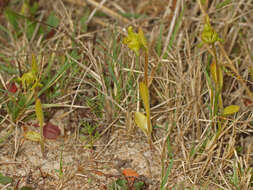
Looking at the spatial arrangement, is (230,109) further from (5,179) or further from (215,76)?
(5,179)

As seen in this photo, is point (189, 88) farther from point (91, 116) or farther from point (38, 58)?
point (38, 58)

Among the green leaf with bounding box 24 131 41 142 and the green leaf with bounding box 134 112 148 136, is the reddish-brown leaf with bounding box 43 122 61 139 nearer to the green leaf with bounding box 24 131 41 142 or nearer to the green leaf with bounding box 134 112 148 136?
→ the green leaf with bounding box 24 131 41 142

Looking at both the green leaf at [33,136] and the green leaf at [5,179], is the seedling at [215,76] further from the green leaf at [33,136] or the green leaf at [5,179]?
the green leaf at [5,179]

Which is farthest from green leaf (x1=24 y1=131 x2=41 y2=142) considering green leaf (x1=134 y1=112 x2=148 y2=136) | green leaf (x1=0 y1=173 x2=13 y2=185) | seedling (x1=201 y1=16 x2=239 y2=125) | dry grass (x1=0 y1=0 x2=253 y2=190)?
seedling (x1=201 y1=16 x2=239 y2=125)

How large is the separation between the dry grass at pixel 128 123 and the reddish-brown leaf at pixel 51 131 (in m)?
0.03

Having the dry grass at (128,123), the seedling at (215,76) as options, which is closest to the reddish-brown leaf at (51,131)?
the dry grass at (128,123)

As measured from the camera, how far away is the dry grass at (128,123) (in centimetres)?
158

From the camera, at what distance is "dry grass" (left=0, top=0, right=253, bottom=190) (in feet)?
5.20

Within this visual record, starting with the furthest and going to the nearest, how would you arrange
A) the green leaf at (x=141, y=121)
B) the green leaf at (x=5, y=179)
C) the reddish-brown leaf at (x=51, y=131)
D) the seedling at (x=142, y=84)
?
the reddish-brown leaf at (x=51, y=131) → the green leaf at (x=141, y=121) → the green leaf at (x=5, y=179) → the seedling at (x=142, y=84)

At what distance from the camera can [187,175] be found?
159 cm

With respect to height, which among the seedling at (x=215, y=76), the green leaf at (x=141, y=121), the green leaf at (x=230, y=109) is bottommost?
the green leaf at (x=141, y=121)

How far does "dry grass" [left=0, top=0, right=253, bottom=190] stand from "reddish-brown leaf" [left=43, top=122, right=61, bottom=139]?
0.10 ft

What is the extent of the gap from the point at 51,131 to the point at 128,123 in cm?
38

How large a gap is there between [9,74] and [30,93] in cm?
26
